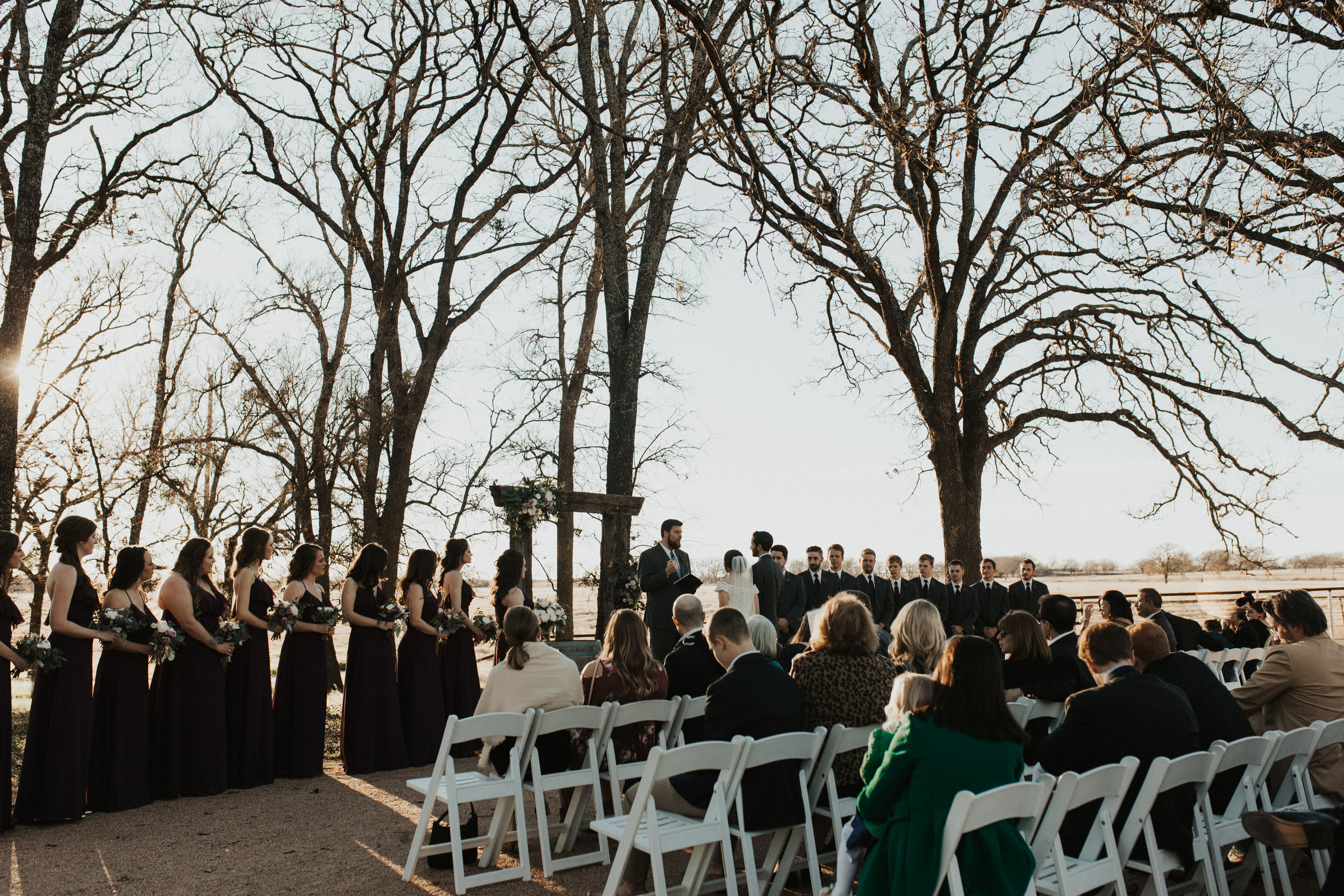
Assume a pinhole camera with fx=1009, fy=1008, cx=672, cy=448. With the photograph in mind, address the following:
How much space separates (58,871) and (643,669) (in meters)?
3.24

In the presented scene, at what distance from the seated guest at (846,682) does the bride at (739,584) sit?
16.0ft

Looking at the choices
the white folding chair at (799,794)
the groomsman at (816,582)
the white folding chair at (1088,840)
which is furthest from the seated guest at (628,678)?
the groomsman at (816,582)

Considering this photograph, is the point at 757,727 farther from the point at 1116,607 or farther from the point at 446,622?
the point at 446,622

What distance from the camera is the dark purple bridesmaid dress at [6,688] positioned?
5938 mm

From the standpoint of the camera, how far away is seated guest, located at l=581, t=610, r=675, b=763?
5418mm

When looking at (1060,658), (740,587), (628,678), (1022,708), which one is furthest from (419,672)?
(1022,708)

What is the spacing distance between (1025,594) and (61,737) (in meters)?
10.8

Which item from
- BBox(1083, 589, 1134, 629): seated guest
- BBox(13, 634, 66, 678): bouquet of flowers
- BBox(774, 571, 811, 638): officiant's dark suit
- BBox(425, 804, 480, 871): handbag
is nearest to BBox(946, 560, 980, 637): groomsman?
BBox(774, 571, 811, 638): officiant's dark suit

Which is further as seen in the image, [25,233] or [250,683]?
[25,233]

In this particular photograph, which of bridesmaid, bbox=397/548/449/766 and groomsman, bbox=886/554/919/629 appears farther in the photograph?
groomsman, bbox=886/554/919/629

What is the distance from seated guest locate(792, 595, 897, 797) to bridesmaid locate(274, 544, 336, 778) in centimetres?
455

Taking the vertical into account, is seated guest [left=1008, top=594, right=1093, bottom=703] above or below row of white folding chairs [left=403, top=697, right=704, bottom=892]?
above

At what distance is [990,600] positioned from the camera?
13055mm

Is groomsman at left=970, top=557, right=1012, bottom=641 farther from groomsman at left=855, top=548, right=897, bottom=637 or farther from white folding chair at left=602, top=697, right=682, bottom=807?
white folding chair at left=602, top=697, right=682, bottom=807
